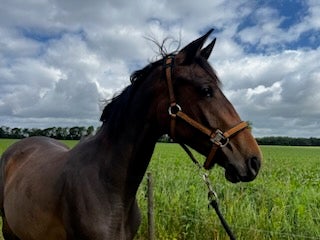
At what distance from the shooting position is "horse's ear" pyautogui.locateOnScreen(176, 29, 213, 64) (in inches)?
98.0

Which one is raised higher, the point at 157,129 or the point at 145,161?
the point at 157,129

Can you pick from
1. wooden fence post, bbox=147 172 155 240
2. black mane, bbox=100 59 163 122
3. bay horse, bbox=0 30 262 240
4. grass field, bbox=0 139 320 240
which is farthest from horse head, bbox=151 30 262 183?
wooden fence post, bbox=147 172 155 240

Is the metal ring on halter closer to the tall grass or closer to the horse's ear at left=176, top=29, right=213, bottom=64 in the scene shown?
the horse's ear at left=176, top=29, right=213, bottom=64

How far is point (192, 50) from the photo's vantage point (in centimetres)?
252

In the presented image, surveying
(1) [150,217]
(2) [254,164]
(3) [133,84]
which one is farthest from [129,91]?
(1) [150,217]

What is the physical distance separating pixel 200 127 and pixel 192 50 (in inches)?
21.7

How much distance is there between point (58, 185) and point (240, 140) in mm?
1514

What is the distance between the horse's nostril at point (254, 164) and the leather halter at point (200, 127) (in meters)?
0.19

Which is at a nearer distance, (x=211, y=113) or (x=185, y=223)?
(x=211, y=113)

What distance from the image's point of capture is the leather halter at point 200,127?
2.29 meters

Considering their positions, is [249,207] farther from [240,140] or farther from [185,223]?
[240,140]

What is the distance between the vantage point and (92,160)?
2801 mm

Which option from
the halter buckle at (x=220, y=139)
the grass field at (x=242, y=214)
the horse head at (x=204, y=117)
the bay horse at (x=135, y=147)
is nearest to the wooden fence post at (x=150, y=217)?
the grass field at (x=242, y=214)

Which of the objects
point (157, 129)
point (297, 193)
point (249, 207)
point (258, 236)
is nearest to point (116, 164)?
point (157, 129)
